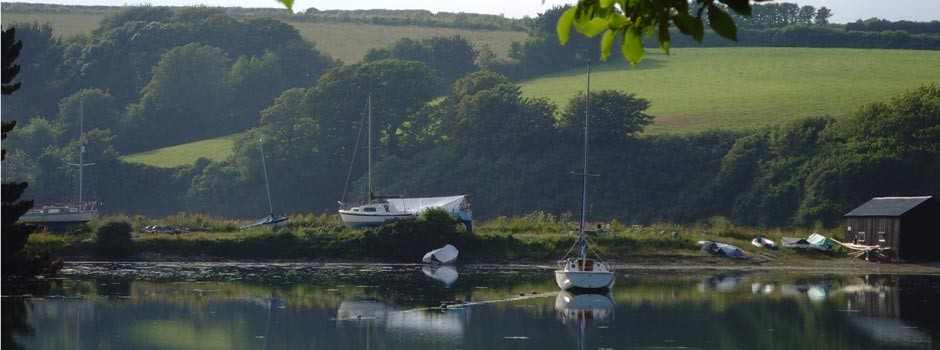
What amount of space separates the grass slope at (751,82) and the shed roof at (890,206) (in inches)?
1102

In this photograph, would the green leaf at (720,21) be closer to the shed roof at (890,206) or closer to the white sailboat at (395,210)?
the shed roof at (890,206)

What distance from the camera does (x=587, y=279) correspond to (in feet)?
160

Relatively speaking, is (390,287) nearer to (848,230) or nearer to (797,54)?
(848,230)

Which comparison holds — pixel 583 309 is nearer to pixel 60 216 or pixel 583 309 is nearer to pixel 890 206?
pixel 890 206

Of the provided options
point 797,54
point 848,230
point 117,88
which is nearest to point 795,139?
point 848,230

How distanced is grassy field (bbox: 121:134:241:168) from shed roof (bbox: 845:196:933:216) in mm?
55566

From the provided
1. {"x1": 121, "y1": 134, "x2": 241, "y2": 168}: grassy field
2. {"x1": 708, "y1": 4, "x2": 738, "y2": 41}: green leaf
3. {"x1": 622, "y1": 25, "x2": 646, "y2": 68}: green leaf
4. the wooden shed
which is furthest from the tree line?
{"x1": 708, "y1": 4, "x2": 738, "y2": 41}: green leaf

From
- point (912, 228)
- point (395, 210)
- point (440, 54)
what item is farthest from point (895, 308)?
point (440, 54)

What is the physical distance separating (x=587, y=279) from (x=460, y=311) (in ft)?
27.5

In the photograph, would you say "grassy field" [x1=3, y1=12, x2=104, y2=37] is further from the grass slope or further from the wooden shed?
the wooden shed

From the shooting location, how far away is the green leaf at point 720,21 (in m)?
6.88

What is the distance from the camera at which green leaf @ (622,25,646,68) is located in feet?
24.4

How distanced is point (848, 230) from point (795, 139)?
18361 mm

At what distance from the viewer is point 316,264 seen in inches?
2451
